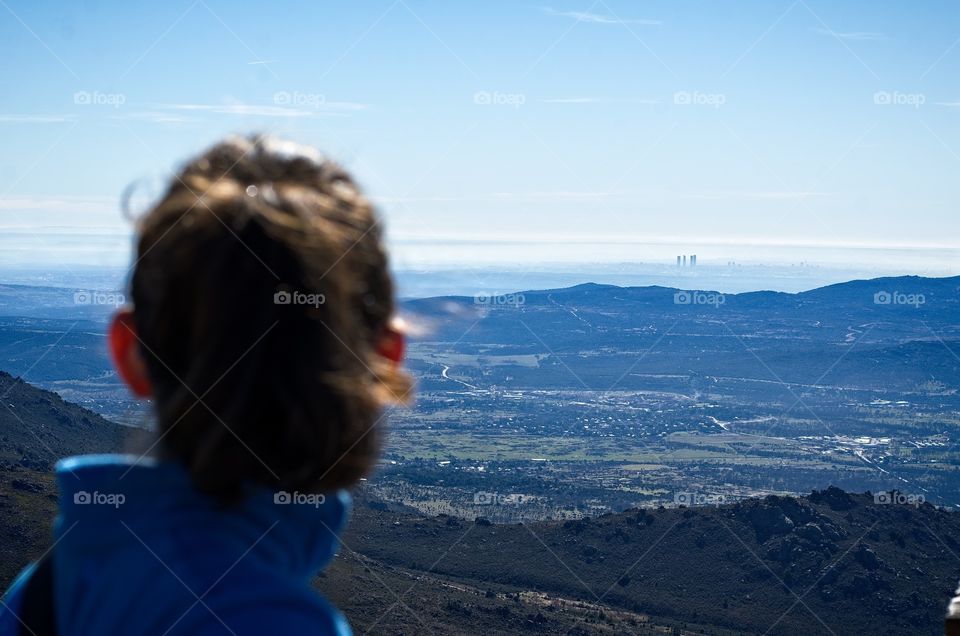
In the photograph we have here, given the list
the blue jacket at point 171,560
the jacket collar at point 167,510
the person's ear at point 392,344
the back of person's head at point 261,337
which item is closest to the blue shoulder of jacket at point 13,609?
the blue jacket at point 171,560

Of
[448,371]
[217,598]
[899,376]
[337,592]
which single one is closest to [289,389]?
[217,598]

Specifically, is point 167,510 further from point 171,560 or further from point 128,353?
point 128,353

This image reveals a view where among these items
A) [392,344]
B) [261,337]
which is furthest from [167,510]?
[392,344]

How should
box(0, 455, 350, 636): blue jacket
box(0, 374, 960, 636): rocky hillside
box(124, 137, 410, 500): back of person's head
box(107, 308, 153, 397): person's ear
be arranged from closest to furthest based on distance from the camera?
box(0, 455, 350, 636): blue jacket < box(124, 137, 410, 500): back of person's head < box(107, 308, 153, 397): person's ear < box(0, 374, 960, 636): rocky hillside

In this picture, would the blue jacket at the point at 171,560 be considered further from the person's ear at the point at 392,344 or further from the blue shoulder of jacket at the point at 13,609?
the person's ear at the point at 392,344

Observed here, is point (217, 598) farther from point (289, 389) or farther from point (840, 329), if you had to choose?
point (840, 329)

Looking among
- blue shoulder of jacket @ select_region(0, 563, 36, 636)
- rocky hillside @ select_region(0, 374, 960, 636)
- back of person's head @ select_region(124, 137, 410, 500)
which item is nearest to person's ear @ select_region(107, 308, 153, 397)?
back of person's head @ select_region(124, 137, 410, 500)

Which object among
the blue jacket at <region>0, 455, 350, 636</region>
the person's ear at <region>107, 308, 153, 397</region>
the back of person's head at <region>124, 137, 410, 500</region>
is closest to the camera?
the blue jacket at <region>0, 455, 350, 636</region>

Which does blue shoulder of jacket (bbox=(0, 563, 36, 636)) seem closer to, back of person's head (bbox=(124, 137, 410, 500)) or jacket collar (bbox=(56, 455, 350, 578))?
jacket collar (bbox=(56, 455, 350, 578))
